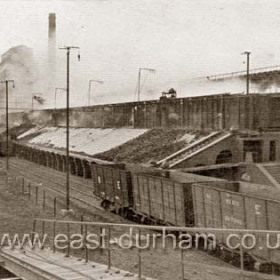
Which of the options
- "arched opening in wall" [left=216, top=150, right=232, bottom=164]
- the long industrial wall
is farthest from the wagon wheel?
the long industrial wall

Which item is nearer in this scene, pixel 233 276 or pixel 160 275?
pixel 233 276

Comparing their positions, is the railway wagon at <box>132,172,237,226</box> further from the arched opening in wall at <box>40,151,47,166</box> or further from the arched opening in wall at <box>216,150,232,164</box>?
the arched opening in wall at <box>40,151,47,166</box>

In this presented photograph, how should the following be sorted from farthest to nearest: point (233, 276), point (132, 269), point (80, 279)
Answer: point (132, 269) < point (80, 279) < point (233, 276)

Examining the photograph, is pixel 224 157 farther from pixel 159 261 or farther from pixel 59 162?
pixel 159 261

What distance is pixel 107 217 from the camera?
80.5 ft

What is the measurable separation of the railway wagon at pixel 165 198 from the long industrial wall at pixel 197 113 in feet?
44.9

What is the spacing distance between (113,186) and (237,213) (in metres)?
10.5

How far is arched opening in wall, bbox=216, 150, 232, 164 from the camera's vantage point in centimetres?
3450

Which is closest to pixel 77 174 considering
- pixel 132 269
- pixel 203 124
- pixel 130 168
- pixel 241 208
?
pixel 203 124

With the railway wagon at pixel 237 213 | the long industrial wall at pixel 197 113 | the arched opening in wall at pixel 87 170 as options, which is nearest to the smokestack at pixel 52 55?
the long industrial wall at pixel 197 113

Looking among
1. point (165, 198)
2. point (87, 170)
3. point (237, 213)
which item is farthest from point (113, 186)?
point (87, 170)

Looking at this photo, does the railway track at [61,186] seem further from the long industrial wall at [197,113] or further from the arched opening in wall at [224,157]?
the long industrial wall at [197,113]

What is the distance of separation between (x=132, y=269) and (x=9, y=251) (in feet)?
11.4

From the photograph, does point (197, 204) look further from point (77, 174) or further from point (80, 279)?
point (77, 174)
